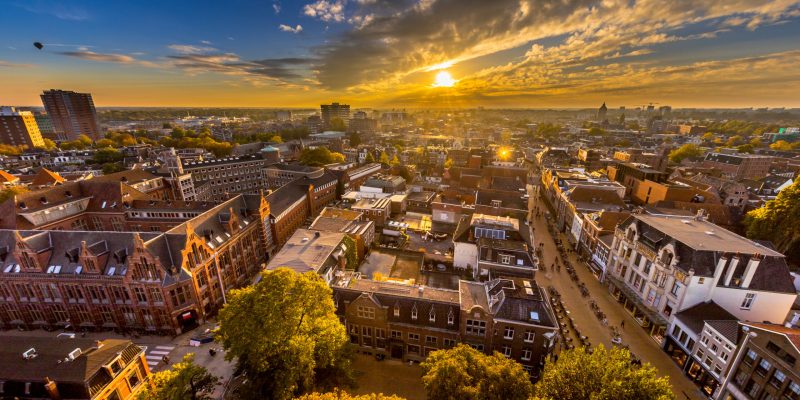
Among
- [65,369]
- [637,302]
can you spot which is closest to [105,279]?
[65,369]

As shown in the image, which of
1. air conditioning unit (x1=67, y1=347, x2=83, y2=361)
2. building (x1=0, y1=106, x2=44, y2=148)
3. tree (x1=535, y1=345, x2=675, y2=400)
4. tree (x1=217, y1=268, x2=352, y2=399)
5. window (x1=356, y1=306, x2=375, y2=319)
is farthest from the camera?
building (x1=0, y1=106, x2=44, y2=148)

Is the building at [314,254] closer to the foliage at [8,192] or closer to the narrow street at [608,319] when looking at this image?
the narrow street at [608,319]

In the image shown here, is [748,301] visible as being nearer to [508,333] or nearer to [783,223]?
[508,333]

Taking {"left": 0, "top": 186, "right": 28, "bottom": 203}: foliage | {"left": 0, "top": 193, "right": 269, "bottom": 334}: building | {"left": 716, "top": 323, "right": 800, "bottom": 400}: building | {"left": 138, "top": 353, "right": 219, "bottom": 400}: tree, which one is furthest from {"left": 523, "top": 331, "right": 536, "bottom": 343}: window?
{"left": 0, "top": 186, "right": 28, "bottom": 203}: foliage

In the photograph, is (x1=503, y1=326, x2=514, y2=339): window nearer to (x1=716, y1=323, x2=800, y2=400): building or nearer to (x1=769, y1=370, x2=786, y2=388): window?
(x1=716, y1=323, x2=800, y2=400): building

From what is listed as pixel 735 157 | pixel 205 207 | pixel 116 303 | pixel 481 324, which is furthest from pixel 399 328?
pixel 735 157

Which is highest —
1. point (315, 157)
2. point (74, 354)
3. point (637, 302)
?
point (315, 157)
